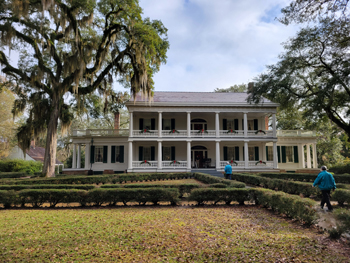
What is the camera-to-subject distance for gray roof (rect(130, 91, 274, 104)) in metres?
23.2

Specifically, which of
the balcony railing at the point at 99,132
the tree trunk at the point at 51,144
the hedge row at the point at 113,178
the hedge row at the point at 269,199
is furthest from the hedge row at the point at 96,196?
the balcony railing at the point at 99,132

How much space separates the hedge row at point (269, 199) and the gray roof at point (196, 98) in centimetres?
1474

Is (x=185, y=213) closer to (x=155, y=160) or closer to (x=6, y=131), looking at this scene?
(x=155, y=160)

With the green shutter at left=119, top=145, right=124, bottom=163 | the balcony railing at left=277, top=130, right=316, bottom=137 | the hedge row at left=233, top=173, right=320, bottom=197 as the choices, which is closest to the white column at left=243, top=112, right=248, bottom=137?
the balcony railing at left=277, top=130, right=316, bottom=137

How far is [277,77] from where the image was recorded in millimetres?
17875

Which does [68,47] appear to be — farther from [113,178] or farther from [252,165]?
[252,165]

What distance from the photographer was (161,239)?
4.96 m

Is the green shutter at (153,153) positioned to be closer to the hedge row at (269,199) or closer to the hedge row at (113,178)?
the hedge row at (113,178)

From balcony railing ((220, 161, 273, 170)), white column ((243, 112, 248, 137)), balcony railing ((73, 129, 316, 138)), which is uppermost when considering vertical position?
white column ((243, 112, 248, 137))

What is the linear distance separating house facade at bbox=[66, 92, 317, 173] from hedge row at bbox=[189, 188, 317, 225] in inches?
534

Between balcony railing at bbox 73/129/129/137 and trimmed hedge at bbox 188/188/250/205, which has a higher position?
balcony railing at bbox 73/129/129/137

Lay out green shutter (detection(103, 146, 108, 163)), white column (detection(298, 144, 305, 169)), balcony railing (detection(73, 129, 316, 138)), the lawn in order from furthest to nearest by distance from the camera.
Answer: white column (detection(298, 144, 305, 169)) → green shutter (detection(103, 146, 108, 163)) → balcony railing (detection(73, 129, 316, 138)) → the lawn

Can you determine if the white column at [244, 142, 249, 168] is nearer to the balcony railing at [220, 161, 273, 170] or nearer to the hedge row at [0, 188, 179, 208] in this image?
the balcony railing at [220, 161, 273, 170]

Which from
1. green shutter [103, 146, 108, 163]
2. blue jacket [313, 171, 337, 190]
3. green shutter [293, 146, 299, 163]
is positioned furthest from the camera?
green shutter [293, 146, 299, 163]
